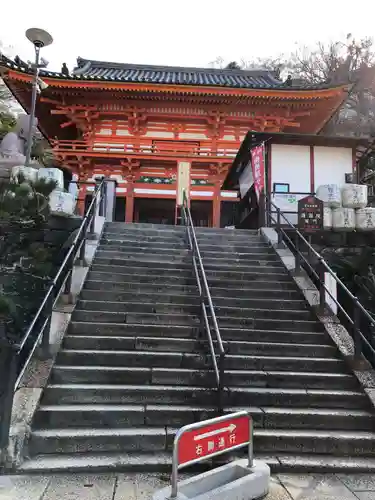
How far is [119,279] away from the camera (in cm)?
686

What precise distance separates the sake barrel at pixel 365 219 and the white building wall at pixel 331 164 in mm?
2150

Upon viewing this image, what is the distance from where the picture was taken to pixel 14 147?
10594 millimetres

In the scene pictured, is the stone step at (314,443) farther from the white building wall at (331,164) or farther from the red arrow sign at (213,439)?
the white building wall at (331,164)

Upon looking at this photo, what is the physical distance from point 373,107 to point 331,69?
4261mm

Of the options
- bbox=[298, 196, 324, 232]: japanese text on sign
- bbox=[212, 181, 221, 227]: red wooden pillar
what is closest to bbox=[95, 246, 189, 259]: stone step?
bbox=[298, 196, 324, 232]: japanese text on sign

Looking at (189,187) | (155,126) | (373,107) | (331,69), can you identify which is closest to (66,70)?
(155,126)

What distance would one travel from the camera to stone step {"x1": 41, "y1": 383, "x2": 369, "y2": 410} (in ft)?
14.2

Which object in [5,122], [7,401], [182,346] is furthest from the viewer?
[5,122]

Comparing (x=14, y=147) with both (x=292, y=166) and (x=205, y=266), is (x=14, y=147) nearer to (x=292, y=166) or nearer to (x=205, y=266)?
(x=205, y=266)

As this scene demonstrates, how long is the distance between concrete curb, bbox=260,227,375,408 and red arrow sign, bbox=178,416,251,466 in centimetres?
212

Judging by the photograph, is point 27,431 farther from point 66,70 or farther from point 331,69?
point 331,69

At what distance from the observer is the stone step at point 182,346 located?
203 inches

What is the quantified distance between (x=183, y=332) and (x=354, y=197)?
6.02 meters

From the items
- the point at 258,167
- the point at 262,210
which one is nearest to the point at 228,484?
the point at 262,210
